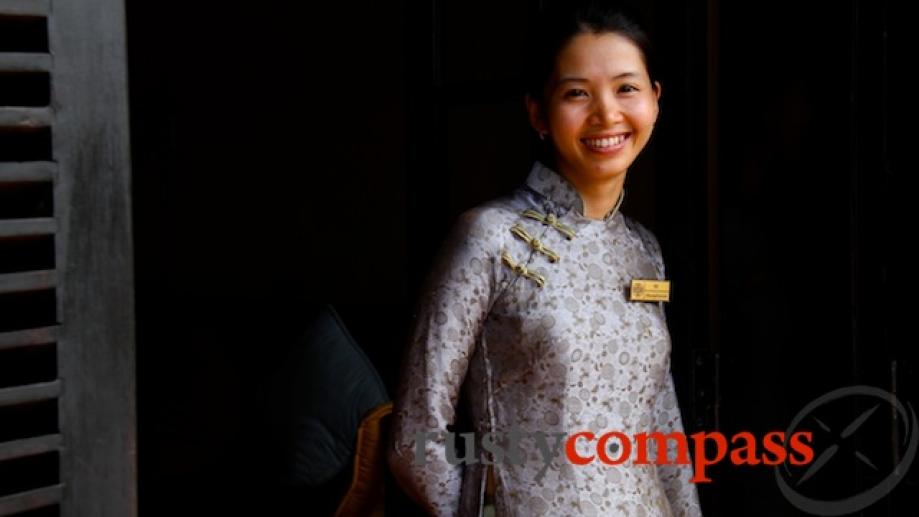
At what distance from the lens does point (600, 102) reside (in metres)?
1.49

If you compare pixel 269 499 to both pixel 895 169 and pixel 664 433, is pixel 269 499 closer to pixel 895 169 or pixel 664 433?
pixel 664 433

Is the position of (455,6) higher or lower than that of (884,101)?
higher

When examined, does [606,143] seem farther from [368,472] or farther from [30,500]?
[368,472]

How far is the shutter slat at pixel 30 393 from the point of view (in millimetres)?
1085

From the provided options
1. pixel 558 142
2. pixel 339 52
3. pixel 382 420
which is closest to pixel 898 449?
pixel 558 142

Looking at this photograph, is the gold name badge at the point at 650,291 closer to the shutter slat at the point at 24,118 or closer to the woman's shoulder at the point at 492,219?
the woman's shoulder at the point at 492,219

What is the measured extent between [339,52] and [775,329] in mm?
2456

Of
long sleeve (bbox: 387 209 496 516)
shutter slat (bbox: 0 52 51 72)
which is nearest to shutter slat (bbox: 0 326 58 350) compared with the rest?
shutter slat (bbox: 0 52 51 72)

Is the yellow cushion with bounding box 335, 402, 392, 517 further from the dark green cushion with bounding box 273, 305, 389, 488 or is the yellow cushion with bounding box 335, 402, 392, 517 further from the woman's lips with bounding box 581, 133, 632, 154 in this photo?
the woman's lips with bounding box 581, 133, 632, 154

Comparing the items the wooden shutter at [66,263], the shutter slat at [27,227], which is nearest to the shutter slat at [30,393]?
the wooden shutter at [66,263]

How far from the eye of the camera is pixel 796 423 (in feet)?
6.02

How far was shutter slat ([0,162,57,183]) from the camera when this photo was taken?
42.7 inches

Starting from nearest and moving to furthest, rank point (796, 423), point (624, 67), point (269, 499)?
point (624, 67) → point (796, 423) → point (269, 499)

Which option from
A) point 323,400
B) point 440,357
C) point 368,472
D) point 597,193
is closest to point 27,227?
point 440,357
